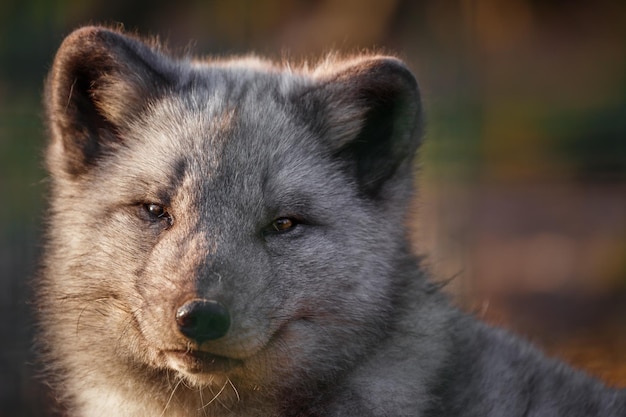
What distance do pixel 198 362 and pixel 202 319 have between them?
244 mm

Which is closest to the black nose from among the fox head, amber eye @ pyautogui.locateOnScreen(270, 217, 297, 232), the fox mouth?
the fox head

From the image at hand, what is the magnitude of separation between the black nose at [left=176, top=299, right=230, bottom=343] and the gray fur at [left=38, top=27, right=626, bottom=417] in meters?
0.04

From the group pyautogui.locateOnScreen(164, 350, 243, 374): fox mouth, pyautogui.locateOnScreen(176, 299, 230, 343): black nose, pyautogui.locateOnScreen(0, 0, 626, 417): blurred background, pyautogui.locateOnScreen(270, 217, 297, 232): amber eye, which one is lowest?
pyautogui.locateOnScreen(0, 0, 626, 417): blurred background

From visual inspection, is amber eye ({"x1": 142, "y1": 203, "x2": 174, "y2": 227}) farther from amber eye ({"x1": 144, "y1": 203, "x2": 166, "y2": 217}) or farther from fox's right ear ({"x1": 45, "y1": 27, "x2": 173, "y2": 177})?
fox's right ear ({"x1": 45, "y1": 27, "x2": 173, "y2": 177})

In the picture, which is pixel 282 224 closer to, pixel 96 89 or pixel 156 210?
pixel 156 210

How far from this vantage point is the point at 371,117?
4.68 m

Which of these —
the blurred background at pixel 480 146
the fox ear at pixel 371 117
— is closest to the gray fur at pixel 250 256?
the fox ear at pixel 371 117

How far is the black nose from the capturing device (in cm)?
375

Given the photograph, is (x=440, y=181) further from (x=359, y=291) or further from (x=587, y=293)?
(x=359, y=291)

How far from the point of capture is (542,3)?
19156 mm

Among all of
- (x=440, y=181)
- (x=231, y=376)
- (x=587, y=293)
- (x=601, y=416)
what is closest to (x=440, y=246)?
(x=440, y=181)

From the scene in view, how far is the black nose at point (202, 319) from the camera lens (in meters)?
3.75

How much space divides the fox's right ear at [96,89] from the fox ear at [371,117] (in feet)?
2.61

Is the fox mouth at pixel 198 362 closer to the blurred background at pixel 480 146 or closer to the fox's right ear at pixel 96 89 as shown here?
the fox's right ear at pixel 96 89
